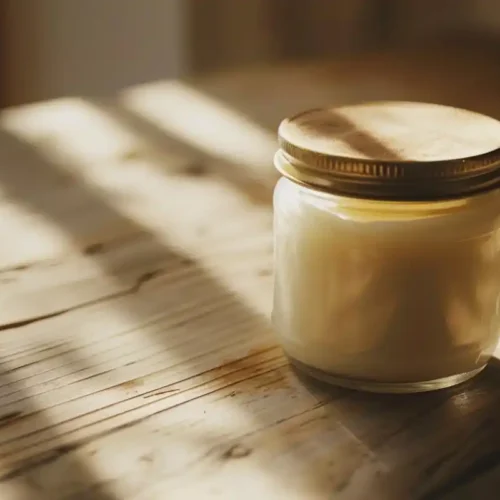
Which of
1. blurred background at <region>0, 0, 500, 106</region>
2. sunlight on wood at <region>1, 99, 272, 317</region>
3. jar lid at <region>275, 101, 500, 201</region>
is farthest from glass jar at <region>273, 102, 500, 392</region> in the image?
blurred background at <region>0, 0, 500, 106</region>

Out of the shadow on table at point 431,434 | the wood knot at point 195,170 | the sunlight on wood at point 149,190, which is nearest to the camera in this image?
the shadow on table at point 431,434

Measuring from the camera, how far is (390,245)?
1.65ft

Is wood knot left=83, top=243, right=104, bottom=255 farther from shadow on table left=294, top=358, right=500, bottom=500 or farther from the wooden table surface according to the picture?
shadow on table left=294, top=358, right=500, bottom=500

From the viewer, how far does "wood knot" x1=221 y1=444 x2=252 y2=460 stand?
49cm

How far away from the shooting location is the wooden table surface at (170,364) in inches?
18.9

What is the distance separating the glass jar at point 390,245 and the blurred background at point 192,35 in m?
0.95

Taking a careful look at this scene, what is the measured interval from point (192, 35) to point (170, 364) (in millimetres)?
1420

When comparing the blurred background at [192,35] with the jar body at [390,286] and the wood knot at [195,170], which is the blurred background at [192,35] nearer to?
the wood knot at [195,170]

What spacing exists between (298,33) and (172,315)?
1260 mm

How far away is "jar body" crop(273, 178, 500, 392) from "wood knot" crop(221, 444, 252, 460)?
0.25 feet

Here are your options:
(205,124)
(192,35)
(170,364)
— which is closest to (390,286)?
(170,364)

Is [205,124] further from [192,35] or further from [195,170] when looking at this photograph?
[192,35]

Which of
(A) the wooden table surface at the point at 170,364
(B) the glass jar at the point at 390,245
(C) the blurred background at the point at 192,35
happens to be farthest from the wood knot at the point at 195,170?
(C) the blurred background at the point at 192,35

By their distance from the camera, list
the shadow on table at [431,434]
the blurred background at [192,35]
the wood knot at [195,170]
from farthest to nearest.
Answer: the blurred background at [192,35]
the wood knot at [195,170]
the shadow on table at [431,434]
